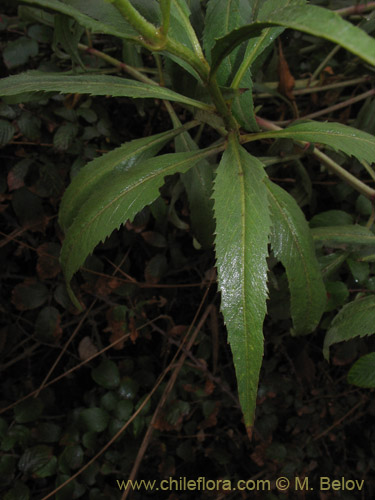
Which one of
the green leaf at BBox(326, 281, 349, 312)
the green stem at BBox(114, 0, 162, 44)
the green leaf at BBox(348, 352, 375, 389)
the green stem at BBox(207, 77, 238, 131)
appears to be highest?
the green stem at BBox(114, 0, 162, 44)

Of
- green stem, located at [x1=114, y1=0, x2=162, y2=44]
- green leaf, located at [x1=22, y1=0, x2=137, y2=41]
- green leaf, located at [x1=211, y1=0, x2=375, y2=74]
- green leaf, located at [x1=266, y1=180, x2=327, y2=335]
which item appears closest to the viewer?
green leaf, located at [x1=211, y1=0, x2=375, y2=74]

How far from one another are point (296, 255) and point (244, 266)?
232 millimetres

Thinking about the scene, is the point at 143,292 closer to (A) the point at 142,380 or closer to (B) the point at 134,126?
(A) the point at 142,380

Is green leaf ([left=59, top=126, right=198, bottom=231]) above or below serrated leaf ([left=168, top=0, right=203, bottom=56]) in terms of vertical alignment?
below

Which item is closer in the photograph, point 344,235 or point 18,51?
point 344,235

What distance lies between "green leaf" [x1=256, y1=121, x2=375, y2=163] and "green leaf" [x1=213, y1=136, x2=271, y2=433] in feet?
0.40

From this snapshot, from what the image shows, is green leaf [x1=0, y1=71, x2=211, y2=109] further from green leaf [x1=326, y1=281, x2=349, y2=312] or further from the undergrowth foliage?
green leaf [x1=326, y1=281, x2=349, y2=312]

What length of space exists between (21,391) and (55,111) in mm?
796

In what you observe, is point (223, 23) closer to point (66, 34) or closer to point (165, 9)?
point (165, 9)

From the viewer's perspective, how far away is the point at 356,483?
114 centimetres

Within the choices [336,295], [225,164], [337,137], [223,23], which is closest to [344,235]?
[336,295]

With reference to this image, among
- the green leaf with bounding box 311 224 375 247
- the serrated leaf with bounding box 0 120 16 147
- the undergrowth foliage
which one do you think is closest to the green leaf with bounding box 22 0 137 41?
the undergrowth foliage

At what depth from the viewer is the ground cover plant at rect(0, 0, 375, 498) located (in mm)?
496

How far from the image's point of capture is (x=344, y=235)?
0.84 meters
